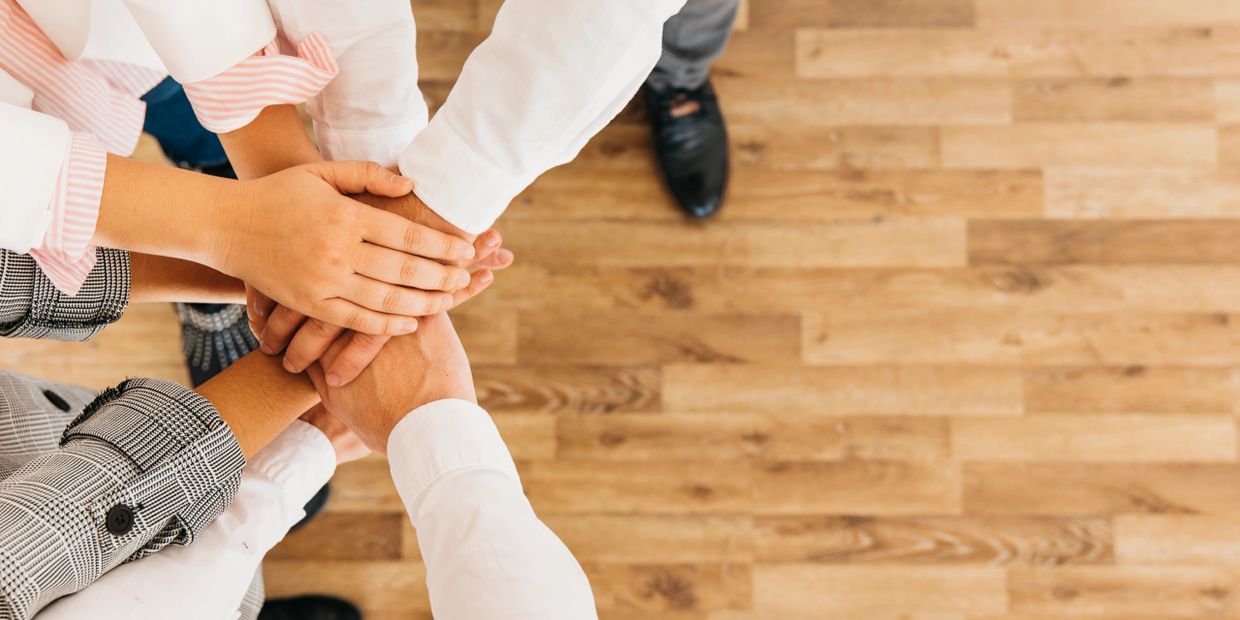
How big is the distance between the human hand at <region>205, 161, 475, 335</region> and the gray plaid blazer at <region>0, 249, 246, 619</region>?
13cm

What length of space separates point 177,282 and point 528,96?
510 mm

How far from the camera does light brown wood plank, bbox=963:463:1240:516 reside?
1.51m

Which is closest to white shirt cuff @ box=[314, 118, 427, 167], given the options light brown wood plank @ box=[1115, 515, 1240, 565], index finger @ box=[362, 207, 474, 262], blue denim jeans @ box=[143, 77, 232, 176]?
index finger @ box=[362, 207, 474, 262]

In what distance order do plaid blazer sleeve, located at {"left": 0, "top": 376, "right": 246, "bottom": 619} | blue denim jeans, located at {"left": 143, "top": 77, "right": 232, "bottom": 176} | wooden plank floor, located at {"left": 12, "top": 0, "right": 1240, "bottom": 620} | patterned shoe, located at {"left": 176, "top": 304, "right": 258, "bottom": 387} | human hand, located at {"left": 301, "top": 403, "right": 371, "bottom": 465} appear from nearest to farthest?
plaid blazer sleeve, located at {"left": 0, "top": 376, "right": 246, "bottom": 619}
human hand, located at {"left": 301, "top": 403, "right": 371, "bottom": 465}
blue denim jeans, located at {"left": 143, "top": 77, "right": 232, "bottom": 176}
patterned shoe, located at {"left": 176, "top": 304, "right": 258, "bottom": 387}
wooden plank floor, located at {"left": 12, "top": 0, "right": 1240, "bottom": 620}

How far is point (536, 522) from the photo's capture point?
2.65 feet

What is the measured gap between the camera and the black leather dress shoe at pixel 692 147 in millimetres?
1505

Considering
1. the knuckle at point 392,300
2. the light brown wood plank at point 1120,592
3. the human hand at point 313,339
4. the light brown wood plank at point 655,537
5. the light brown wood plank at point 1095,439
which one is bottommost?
the light brown wood plank at point 1120,592

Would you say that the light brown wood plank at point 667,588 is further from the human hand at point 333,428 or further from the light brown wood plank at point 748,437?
the human hand at point 333,428

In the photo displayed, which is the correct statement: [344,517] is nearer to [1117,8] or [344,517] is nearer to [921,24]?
[921,24]

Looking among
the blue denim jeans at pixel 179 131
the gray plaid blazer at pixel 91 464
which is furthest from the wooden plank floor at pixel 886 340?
the gray plaid blazer at pixel 91 464

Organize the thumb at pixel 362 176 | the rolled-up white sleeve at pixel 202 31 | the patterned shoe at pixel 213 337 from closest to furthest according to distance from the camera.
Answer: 1. the rolled-up white sleeve at pixel 202 31
2. the thumb at pixel 362 176
3. the patterned shoe at pixel 213 337

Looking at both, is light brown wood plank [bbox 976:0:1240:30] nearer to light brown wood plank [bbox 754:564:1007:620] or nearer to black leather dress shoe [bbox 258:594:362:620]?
light brown wood plank [bbox 754:564:1007:620]

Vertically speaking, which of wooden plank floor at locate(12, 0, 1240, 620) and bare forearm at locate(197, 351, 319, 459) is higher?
bare forearm at locate(197, 351, 319, 459)

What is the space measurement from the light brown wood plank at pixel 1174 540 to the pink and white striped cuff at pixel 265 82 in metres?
1.43
